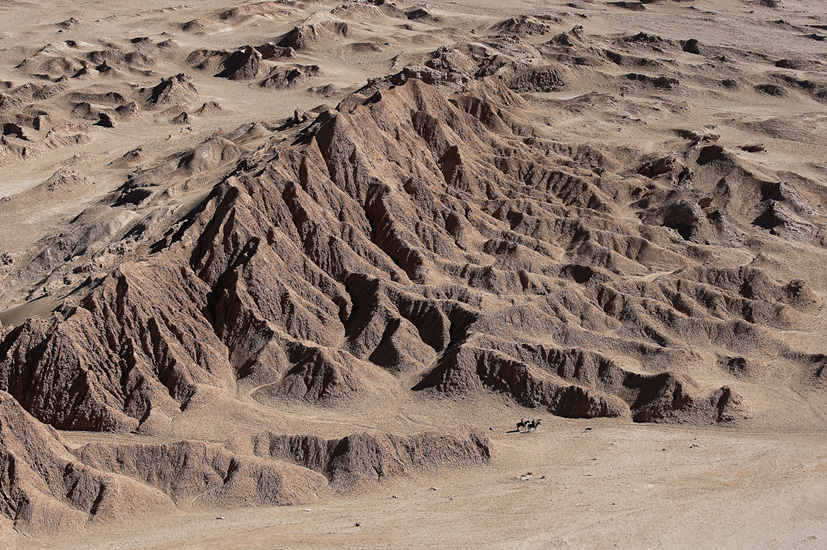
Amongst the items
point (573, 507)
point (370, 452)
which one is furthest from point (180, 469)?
point (573, 507)

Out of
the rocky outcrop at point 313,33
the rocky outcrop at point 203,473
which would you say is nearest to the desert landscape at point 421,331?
the rocky outcrop at point 203,473

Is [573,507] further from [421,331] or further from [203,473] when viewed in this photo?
[421,331]

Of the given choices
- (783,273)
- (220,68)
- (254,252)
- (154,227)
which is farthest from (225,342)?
(220,68)

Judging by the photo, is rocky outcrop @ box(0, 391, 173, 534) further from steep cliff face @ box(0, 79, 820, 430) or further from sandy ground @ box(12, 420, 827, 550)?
steep cliff face @ box(0, 79, 820, 430)

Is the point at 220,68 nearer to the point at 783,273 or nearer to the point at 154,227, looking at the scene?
the point at 154,227

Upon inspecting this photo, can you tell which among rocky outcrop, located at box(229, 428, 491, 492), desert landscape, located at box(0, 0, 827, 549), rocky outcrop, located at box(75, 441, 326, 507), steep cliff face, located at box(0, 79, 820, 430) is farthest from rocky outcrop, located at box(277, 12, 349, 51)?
rocky outcrop, located at box(75, 441, 326, 507)

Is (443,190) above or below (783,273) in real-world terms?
above
